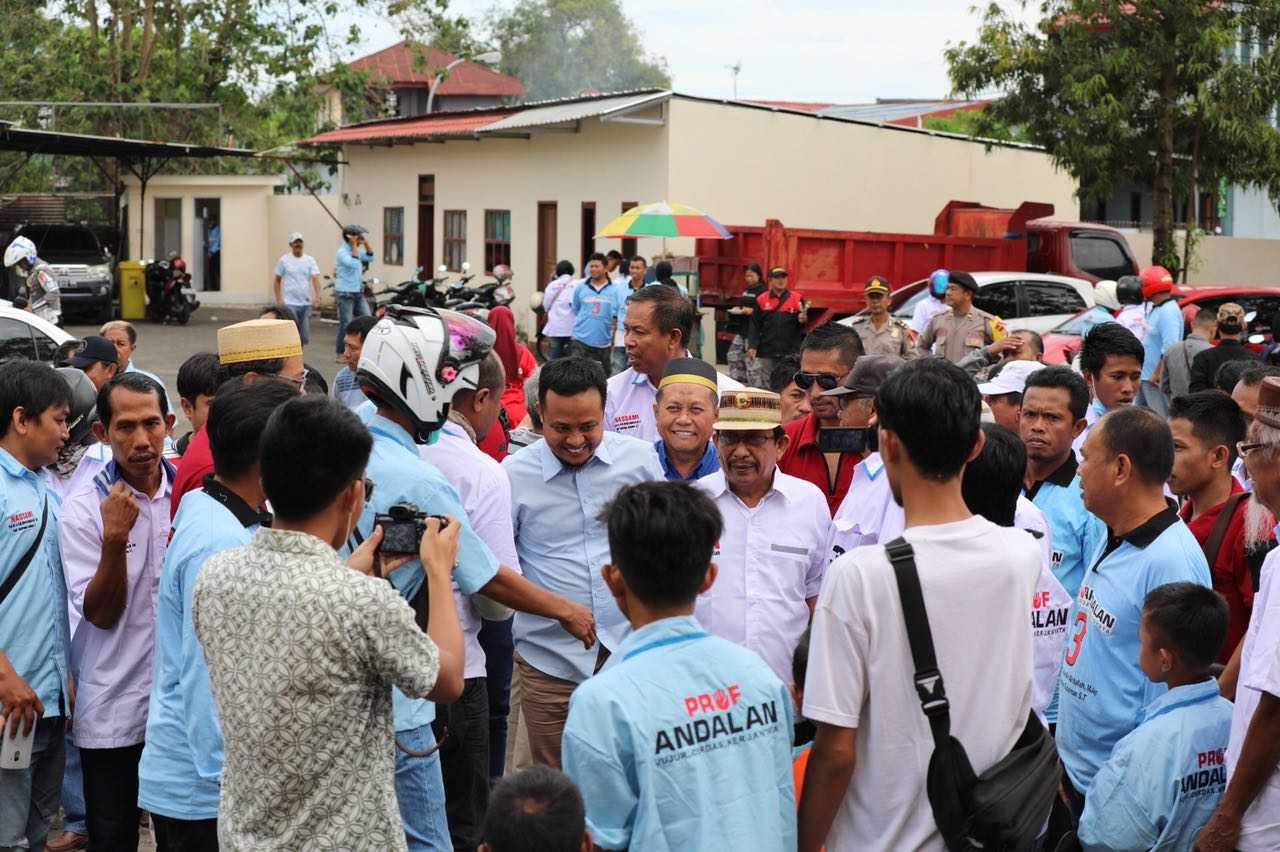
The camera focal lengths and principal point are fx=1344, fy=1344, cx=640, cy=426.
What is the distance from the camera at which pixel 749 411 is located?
14.6 feet

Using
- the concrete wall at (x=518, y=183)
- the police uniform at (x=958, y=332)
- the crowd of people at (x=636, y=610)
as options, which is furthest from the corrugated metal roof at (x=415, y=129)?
the crowd of people at (x=636, y=610)

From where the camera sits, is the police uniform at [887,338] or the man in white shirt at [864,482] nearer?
the man in white shirt at [864,482]

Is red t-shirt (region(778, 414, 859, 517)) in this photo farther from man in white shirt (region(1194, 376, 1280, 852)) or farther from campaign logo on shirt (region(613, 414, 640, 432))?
man in white shirt (region(1194, 376, 1280, 852))

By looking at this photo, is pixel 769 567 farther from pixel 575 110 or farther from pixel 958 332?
pixel 575 110

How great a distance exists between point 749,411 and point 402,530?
1.61 meters

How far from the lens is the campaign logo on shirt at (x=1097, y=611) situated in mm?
3945

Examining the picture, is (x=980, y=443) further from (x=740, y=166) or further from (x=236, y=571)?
(x=740, y=166)

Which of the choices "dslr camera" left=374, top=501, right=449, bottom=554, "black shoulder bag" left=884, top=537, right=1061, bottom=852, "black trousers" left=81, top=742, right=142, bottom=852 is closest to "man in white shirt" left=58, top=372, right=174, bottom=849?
"black trousers" left=81, top=742, right=142, bottom=852

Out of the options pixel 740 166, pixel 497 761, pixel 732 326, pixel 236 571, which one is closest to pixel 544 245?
pixel 740 166

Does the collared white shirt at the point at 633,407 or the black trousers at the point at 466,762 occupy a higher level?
the collared white shirt at the point at 633,407

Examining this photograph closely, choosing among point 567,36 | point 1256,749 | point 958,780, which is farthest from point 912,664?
point 567,36

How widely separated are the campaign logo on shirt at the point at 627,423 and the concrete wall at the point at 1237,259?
854 inches

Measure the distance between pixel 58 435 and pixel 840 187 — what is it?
842 inches

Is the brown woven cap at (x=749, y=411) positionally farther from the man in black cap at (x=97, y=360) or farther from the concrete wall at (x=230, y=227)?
the concrete wall at (x=230, y=227)
